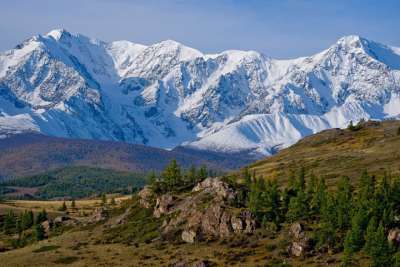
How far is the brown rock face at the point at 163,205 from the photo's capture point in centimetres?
18850

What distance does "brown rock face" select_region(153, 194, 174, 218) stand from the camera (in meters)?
188

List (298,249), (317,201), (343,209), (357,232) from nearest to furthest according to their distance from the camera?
1. (357,232)
2. (298,249)
3. (343,209)
4. (317,201)

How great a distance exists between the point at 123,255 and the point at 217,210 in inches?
905

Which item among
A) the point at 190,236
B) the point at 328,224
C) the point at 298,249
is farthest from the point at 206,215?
the point at 328,224

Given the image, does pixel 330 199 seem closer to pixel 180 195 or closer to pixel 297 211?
pixel 297 211

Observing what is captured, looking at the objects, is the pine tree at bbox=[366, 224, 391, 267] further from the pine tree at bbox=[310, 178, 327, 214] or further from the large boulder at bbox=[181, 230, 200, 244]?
the large boulder at bbox=[181, 230, 200, 244]

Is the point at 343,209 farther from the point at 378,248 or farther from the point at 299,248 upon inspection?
the point at 378,248

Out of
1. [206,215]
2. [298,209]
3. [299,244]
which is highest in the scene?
[206,215]

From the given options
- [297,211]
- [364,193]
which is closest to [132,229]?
[297,211]

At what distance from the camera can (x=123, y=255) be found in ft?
522

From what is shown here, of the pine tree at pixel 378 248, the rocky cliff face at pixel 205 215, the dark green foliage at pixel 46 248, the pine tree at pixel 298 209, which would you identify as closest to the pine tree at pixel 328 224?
the pine tree at pixel 298 209

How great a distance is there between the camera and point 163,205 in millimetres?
189500

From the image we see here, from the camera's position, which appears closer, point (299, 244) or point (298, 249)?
point (298, 249)

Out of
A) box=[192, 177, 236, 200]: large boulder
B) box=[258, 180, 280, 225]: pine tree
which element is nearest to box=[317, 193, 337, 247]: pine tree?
box=[258, 180, 280, 225]: pine tree
